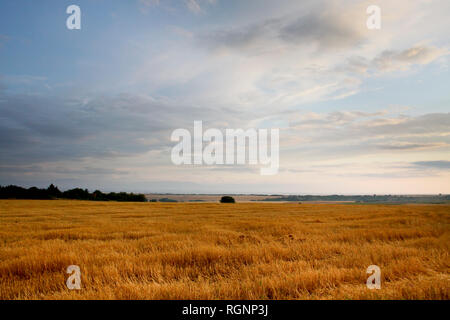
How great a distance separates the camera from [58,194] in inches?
3846

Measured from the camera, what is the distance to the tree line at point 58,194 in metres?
86.2

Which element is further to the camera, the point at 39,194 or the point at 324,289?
the point at 39,194

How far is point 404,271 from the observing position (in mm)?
5922

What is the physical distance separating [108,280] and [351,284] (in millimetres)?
4767

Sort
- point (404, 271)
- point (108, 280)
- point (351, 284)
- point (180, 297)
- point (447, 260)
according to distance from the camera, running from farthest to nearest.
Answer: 1. point (447, 260)
2. point (404, 271)
3. point (108, 280)
4. point (351, 284)
5. point (180, 297)

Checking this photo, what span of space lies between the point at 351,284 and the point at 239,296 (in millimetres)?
2268

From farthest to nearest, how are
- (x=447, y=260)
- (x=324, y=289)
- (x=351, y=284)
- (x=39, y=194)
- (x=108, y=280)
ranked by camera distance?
(x=39, y=194)
(x=447, y=260)
(x=108, y=280)
(x=351, y=284)
(x=324, y=289)

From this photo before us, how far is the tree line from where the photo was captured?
283 feet

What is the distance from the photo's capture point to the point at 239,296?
4.48 meters
